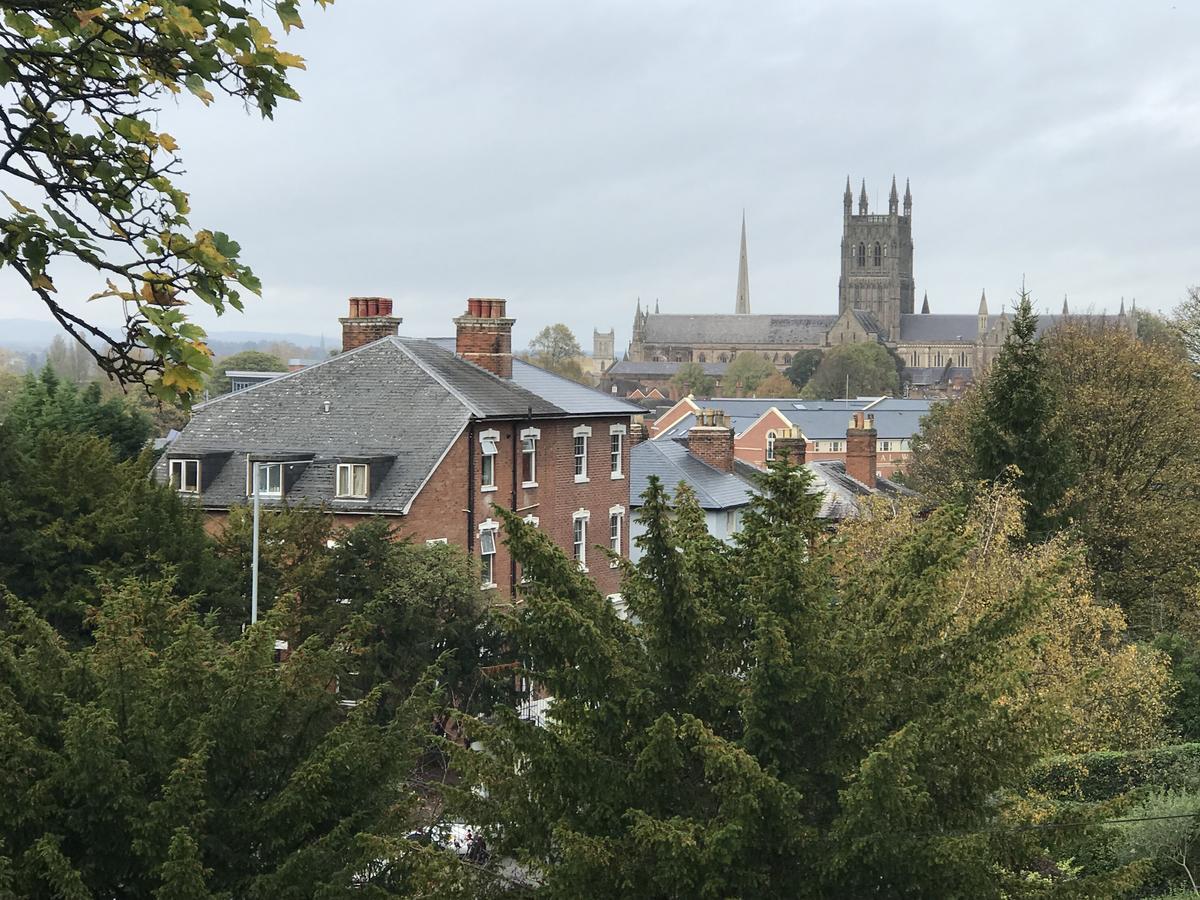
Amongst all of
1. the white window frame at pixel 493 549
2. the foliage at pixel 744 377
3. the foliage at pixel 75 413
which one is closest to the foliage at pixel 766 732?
the white window frame at pixel 493 549

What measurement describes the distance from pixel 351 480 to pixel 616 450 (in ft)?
36.2

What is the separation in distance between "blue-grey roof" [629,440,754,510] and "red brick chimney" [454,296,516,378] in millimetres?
7297

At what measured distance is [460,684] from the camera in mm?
29172

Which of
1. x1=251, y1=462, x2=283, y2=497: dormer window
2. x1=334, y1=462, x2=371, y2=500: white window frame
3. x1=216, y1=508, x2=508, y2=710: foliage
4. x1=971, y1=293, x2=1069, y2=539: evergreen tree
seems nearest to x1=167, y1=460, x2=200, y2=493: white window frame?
x1=251, y1=462, x2=283, y2=497: dormer window

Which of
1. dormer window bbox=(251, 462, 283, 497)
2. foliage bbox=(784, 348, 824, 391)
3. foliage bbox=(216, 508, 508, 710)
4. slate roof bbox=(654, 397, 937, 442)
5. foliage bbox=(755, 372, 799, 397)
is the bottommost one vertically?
foliage bbox=(216, 508, 508, 710)

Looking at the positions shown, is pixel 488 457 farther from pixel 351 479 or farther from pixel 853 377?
pixel 853 377

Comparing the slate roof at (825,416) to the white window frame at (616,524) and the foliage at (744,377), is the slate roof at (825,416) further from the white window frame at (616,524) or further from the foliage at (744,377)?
the foliage at (744,377)

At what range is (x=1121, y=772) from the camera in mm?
26656

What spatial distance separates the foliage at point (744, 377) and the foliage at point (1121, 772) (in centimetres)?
15727

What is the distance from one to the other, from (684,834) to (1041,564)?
63.7ft

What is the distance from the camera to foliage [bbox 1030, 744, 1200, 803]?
1027 inches

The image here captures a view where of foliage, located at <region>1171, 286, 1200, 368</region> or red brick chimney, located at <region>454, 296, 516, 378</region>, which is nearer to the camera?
red brick chimney, located at <region>454, 296, 516, 378</region>

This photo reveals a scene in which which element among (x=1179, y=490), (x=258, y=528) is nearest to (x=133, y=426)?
(x=258, y=528)

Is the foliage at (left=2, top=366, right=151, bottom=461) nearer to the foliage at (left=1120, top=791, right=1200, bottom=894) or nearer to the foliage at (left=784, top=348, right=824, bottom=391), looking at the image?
the foliage at (left=1120, top=791, right=1200, bottom=894)
